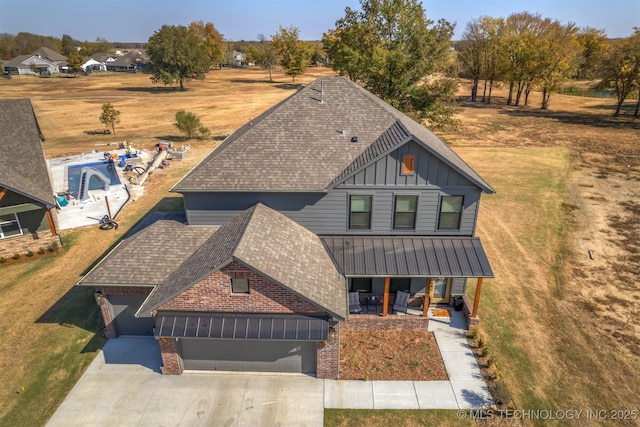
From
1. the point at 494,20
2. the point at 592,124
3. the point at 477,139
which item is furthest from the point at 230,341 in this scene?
the point at 494,20

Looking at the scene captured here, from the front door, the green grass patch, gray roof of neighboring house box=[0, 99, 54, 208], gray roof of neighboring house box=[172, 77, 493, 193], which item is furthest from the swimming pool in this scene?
the green grass patch

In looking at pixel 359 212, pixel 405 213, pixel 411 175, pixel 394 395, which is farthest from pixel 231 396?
pixel 411 175

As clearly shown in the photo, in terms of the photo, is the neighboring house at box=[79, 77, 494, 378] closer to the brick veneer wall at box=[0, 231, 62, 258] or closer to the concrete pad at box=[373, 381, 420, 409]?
the concrete pad at box=[373, 381, 420, 409]

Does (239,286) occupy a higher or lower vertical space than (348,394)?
higher

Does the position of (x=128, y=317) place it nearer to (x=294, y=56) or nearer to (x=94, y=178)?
(x=94, y=178)

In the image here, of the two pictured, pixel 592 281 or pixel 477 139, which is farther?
pixel 477 139

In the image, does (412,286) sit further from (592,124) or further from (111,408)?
(592,124)
